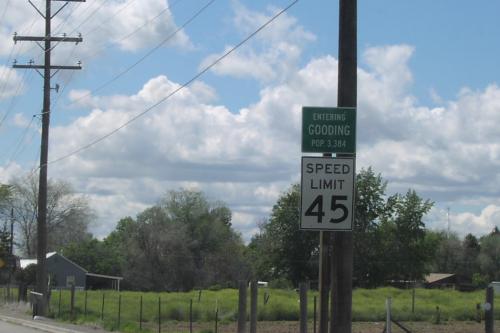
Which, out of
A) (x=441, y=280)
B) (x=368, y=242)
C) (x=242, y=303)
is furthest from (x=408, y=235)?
(x=242, y=303)

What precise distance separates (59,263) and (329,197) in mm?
81803

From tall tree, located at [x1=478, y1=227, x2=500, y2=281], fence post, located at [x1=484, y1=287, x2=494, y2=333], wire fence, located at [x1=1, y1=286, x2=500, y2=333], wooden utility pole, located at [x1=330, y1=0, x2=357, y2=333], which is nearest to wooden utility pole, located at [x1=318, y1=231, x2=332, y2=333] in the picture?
wooden utility pole, located at [x1=330, y1=0, x2=357, y2=333]

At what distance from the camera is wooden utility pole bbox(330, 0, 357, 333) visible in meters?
10.5

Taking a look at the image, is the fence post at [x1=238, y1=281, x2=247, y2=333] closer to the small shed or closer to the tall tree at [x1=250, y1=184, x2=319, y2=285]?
the tall tree at [x1=250, y1=184, x2=319, y2=285]

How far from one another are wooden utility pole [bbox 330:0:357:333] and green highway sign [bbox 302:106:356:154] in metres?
0.20

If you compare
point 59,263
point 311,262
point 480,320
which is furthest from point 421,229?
point 59,263

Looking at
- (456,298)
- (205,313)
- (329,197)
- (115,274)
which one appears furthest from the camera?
(115,274)

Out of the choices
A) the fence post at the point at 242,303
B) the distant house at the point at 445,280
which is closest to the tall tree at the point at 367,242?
the distant house at the point at 445,280

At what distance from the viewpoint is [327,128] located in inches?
422

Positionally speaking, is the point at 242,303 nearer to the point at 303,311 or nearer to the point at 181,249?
the point at 303,311

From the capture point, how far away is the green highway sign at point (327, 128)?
1071 cm

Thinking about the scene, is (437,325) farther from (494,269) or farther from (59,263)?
(494,269)

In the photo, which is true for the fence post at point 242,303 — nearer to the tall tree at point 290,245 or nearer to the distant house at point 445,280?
the tall tree at point 290,245

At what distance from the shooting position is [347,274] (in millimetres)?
10539
